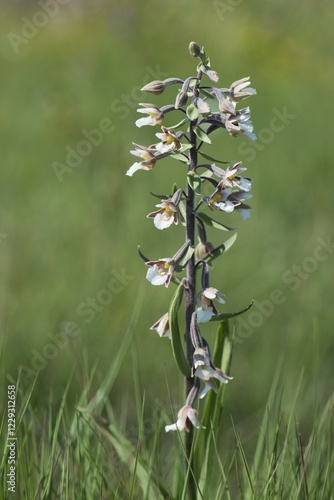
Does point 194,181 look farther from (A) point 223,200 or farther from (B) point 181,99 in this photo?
(B) point 181,99

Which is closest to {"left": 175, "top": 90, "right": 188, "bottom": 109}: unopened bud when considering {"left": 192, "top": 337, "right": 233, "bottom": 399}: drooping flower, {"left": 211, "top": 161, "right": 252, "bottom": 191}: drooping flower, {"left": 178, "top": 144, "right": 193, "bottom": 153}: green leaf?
{"left": 178, "top": 144, "right": 193, "bottom": 153}: green leaf

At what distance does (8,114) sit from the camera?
714 cm

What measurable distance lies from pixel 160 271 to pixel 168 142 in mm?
359

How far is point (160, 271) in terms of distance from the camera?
79.7 inches

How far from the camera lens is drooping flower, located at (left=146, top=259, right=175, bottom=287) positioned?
78.2 inches

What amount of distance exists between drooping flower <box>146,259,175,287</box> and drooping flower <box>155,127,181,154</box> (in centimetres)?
30

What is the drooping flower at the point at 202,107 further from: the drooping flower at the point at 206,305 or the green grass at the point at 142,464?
the green grass at the point at 142,464

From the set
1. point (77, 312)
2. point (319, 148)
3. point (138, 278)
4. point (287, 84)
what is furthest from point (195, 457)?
point (287, 84)

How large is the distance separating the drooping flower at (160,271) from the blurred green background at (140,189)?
0.55m

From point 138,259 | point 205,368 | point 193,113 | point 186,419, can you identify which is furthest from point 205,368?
point 138,259

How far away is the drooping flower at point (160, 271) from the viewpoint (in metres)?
1.99

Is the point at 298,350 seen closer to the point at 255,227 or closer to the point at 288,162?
the point at 255,227

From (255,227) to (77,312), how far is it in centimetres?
184

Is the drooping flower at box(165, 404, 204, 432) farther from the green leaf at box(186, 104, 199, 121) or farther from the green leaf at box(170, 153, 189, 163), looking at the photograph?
the green leaf at box(186, 104, 199, 121)
